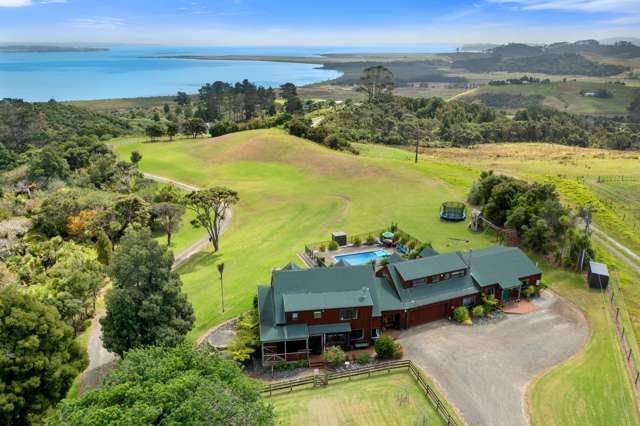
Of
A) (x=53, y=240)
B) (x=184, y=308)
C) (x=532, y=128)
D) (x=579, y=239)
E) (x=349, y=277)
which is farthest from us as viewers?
(x=532, y=128)

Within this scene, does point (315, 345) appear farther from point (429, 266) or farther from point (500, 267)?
point (500, 267)

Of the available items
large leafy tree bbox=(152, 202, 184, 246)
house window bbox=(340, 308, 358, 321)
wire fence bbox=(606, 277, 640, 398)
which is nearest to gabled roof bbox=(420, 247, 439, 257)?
house window bbox=(340, 308, 358, 321)

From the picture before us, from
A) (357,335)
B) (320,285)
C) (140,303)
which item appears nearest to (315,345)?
(357,335)

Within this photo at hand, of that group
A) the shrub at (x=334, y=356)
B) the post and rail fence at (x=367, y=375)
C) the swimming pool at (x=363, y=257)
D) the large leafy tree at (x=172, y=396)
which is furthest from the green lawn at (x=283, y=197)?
the large leafy tree at (x=172, y=396)

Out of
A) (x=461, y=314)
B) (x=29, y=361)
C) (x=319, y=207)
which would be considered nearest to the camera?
(x=29, y=361)

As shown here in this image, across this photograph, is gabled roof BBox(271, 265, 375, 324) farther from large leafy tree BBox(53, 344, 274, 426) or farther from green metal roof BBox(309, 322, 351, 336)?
large leafy tree BBox(53, 344, 274, 426)

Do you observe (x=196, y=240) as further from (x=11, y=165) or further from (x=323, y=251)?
(x=11, y=165)

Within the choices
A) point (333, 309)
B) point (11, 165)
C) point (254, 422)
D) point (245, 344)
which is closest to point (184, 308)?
point (245, 344)
